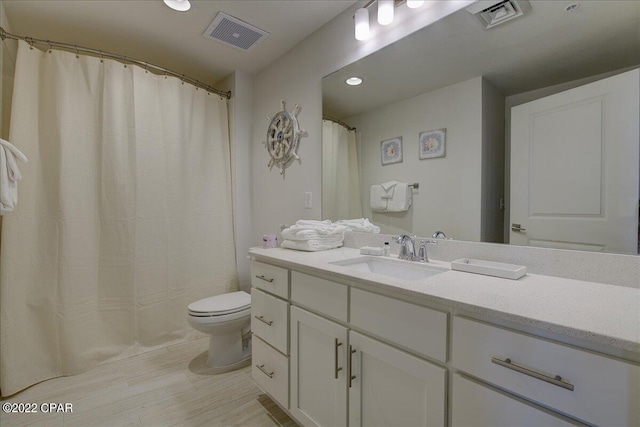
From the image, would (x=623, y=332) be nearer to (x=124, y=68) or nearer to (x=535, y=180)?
(x=535, y=180)

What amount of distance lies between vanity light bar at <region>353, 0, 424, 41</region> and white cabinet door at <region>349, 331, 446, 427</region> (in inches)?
60.2

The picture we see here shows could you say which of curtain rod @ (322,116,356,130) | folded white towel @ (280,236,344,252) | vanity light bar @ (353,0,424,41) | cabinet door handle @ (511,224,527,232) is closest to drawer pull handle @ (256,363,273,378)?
folded white towel @ (280,236,344,252)

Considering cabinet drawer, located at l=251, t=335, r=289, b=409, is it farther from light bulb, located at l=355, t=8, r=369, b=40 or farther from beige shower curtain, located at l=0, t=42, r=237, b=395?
light bulb, located at l=355, t=8, r=369, b=40

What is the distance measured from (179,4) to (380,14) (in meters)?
1.20

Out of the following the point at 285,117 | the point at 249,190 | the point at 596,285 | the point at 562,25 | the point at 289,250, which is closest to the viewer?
the point at 596,285

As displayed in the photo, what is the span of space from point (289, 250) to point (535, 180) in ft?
4.04

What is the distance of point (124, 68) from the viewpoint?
82.6 inches

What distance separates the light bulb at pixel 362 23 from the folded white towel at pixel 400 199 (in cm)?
86

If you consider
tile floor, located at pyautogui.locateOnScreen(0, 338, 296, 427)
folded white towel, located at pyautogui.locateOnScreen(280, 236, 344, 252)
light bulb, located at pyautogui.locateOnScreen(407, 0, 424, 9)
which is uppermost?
light bulb, located at pyautogui.locateOnScreen(407, 0, 424, 9)

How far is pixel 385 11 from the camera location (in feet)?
4.83

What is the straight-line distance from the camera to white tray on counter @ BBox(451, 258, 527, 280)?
1.02m

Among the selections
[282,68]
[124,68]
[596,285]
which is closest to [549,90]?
[596,285]

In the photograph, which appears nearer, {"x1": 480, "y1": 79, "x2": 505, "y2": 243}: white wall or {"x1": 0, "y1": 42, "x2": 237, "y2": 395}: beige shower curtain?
{"x1": 480, "y1": 79, "x2": 505, "y2": 243}: white wall

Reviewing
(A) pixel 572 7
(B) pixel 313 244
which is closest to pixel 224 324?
(B) pixel 313 244
